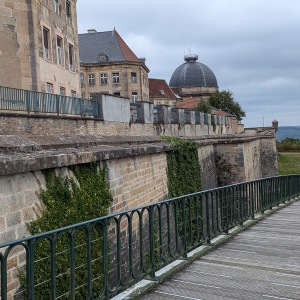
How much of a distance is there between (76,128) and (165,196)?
4067 millimetres

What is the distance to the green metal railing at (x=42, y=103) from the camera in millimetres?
14671

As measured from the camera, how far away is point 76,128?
14.7 metres

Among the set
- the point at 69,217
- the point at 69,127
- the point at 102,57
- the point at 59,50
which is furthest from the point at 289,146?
the point at 69,217

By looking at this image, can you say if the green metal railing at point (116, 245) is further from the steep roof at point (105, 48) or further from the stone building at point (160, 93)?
the stone building at point (160, 93)

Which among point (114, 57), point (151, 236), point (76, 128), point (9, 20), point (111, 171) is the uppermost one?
point (114, 57)

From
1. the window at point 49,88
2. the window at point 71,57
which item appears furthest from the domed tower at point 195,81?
the window at point 49,88

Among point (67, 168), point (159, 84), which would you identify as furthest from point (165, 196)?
point (159, 84)

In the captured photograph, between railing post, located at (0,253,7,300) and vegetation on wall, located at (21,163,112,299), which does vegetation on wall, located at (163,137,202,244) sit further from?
railing post, located at (0,253,7,300)

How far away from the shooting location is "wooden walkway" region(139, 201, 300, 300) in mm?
5043

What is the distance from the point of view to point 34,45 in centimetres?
2188

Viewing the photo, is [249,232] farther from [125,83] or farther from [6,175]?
[125,83]

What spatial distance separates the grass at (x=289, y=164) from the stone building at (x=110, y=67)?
61.1ft

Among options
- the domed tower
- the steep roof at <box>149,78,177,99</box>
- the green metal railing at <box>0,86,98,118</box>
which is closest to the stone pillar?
the green metal railing at <box>0,86,98,118</box>

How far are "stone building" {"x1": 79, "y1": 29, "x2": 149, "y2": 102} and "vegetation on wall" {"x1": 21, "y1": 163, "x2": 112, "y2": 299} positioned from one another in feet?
151
